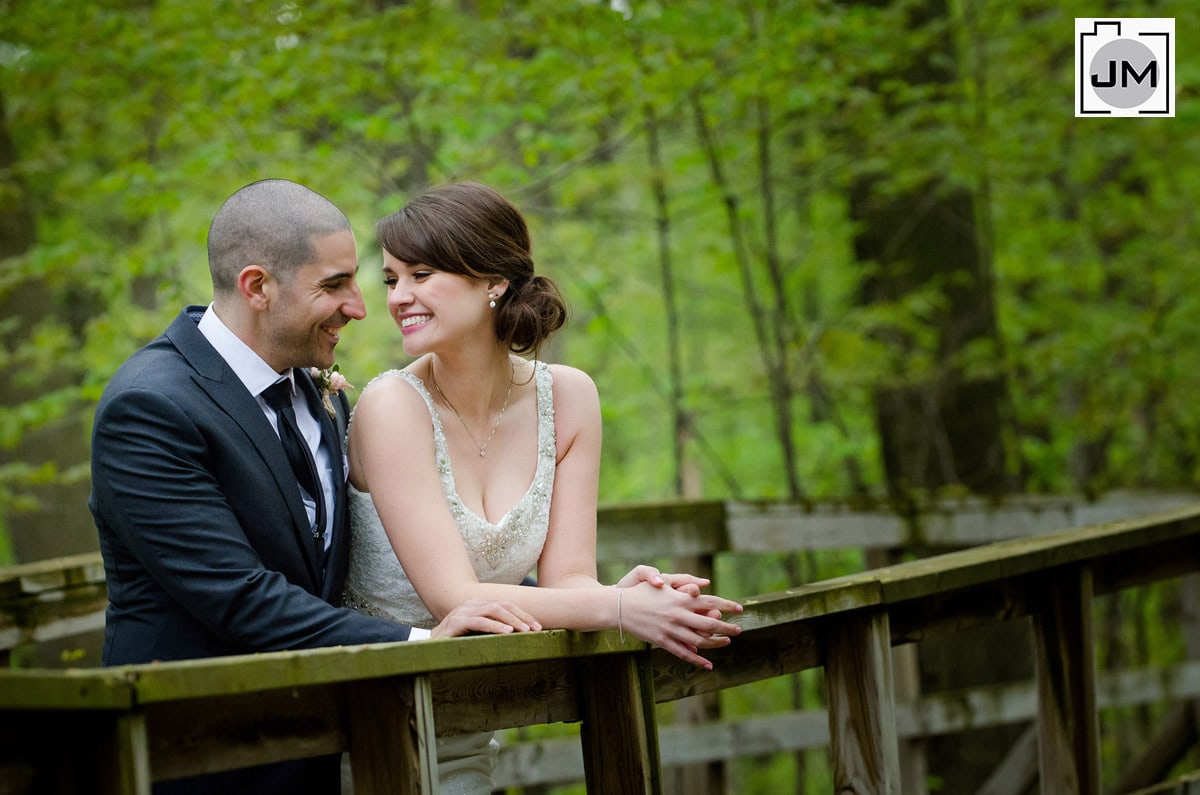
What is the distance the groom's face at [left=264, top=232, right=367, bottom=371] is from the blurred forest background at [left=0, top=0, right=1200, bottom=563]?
2813 mm

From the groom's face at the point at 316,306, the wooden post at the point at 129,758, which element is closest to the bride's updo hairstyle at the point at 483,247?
the groom's face at the point at 316,306

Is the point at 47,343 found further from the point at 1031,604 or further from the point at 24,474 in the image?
the point at 1031,604

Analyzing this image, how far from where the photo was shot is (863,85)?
22.5ft

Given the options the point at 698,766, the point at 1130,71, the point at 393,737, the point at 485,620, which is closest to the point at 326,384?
the point at 485,620

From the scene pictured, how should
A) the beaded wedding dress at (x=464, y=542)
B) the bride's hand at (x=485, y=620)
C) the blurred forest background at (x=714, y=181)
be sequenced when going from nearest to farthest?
the bride's hand at (x=485, y=620), the beaded wedding dress at (x=464, y=542), the blurred forest background at (x=714, y=181)

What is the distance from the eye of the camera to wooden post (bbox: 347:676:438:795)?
193 centimetres

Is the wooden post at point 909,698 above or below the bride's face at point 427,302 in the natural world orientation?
below

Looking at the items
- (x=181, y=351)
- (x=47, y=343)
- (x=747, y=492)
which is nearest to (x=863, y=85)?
(x=47, y=343)

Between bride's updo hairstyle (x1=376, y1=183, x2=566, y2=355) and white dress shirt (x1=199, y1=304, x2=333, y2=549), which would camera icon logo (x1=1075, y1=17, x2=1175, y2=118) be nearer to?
bride's updo hairstyle (x1=376, y1=183, x2=566, y2=355)

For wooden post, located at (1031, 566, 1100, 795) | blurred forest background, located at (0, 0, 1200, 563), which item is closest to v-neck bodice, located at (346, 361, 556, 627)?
wooden post, located at (1031, 566, 1100, 795)

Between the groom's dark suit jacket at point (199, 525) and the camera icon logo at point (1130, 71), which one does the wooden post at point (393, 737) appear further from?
the camera icon logo at point (1130, 71)

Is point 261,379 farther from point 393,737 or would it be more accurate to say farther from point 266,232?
point 393,737

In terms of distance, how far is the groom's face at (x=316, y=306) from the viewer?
2.74m

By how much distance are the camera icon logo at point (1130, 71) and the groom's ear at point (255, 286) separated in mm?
5255
